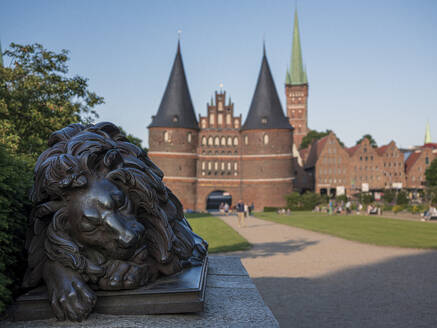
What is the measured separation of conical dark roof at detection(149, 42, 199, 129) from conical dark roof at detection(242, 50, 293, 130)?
6.84 m

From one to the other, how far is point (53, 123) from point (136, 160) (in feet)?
22.1

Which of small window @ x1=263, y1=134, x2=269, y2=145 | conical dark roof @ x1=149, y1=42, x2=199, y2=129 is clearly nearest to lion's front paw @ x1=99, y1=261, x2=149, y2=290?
conical dark roof @ x1=149, y1=42, x2=199, y2=129

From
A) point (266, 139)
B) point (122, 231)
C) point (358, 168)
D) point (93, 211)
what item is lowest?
point (122, 231)

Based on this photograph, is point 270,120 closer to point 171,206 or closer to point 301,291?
point 301,291

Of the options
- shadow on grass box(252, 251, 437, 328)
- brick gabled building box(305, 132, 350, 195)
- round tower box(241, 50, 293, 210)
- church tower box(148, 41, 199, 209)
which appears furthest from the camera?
brick gabled building box(305, 132, 350, 195)

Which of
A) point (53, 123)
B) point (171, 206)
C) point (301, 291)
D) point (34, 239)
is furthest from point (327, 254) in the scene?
point (34, 239)

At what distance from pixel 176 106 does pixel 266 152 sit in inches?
459

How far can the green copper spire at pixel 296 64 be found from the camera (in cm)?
9356

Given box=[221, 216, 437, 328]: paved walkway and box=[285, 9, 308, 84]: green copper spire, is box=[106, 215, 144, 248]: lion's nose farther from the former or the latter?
box=[285, 9, 308, 84]: green copper spire

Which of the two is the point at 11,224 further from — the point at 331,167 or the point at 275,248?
the point at 331,167

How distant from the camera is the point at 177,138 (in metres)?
45.9

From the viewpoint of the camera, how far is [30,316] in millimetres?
2199

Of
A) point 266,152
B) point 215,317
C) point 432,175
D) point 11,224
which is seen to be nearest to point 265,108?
point 266,152

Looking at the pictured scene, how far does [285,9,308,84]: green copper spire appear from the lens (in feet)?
307
